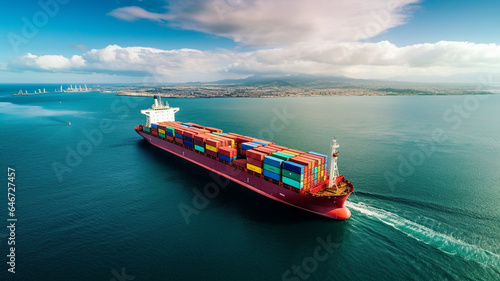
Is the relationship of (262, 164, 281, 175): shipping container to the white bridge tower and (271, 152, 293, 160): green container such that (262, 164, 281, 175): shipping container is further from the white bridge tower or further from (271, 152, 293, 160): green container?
the white bridge tower

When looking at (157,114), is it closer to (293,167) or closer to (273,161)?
(273,161)

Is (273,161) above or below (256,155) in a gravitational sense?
below

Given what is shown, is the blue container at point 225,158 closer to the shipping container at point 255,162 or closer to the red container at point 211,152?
the red container at point 211,152

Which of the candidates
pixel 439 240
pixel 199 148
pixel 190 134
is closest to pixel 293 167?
pixel 439 240

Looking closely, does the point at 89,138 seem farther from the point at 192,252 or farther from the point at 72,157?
the point at 192,252

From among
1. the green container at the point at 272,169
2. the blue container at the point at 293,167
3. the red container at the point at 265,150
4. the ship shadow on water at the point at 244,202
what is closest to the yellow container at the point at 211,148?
the ship shadow on water at the point at 244,202

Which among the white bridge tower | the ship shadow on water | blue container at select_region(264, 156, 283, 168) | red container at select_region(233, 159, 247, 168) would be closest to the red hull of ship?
the ship shadow on water

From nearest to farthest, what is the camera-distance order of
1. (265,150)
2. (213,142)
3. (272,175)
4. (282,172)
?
(282,172) < (272,175) < (265,150) < (213,142)
